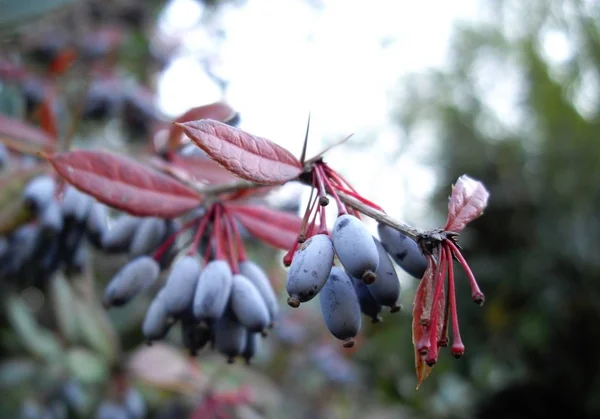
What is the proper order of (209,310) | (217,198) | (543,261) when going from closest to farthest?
1. (209,310)
2. (217,198)
3. (543,261)

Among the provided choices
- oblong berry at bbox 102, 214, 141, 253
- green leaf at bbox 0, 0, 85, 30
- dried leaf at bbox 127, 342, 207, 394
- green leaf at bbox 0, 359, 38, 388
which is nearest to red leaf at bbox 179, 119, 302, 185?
oblong berry at bbox 102, 214, 141, 253

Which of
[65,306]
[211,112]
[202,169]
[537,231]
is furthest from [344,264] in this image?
[537,231]

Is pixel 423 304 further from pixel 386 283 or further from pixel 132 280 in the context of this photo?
pixel 132 280

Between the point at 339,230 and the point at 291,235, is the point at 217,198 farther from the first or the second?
the point at 339,230

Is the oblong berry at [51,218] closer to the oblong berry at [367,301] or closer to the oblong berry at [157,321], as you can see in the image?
the oblong berry at [157,321]

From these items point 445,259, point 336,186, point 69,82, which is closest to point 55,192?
point 336,186
